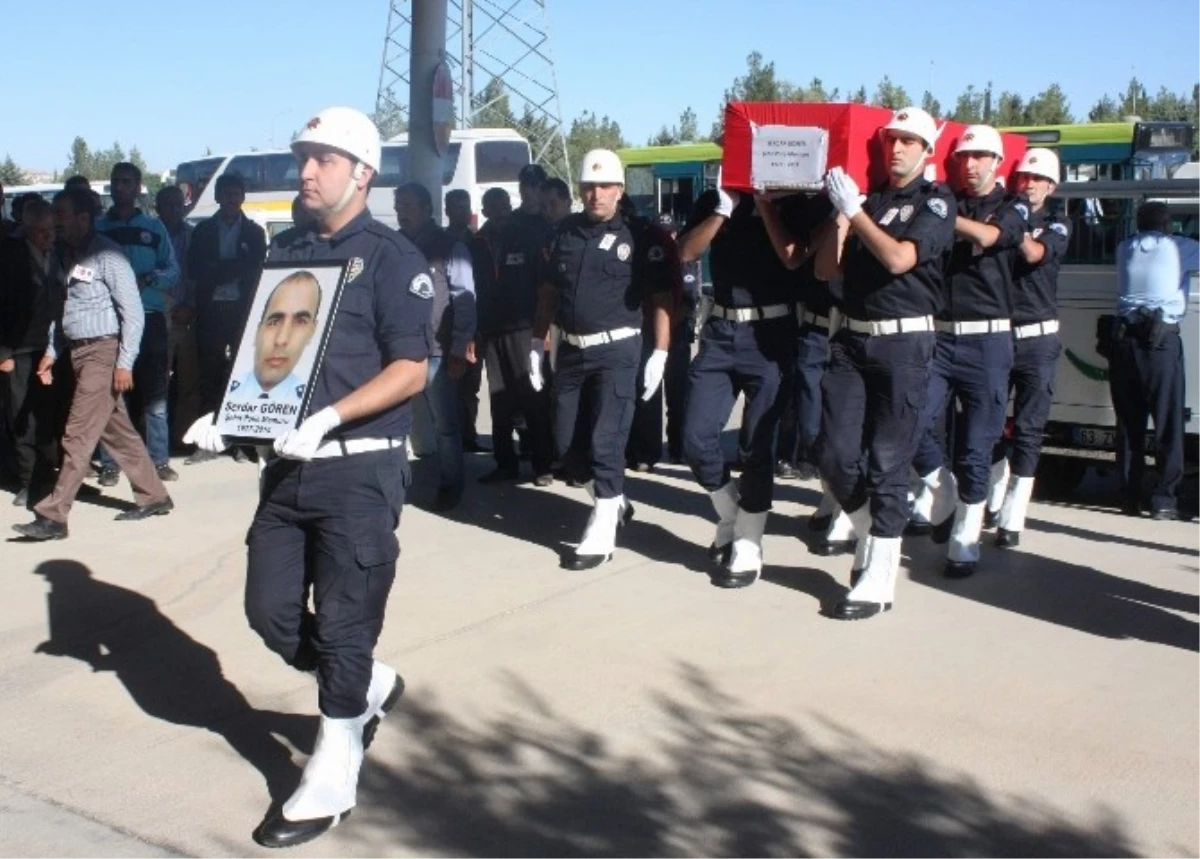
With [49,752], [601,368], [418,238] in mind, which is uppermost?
[418,238]

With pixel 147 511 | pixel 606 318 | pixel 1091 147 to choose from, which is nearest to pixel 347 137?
pixel 606 318

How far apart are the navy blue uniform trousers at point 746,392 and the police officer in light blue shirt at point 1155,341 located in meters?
2.75

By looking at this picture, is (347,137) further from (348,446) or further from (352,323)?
(348,446)

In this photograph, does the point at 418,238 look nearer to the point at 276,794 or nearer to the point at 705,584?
the point at 705,584

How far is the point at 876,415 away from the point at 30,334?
5110mm

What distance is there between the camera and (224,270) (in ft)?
34.4

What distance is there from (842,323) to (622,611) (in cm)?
159

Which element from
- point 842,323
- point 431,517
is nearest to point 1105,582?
point 842,323

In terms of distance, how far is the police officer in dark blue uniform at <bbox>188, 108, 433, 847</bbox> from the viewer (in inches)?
170

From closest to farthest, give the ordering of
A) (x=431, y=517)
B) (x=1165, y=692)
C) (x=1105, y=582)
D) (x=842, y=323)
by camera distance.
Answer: (x=1165, y=692) → (x=842, y=323) → (x=1105, y=582) → (x=431, y=517)

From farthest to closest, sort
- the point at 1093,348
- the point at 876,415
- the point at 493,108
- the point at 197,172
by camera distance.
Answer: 1. the point at 493,108
2. the point at 197,172
3. the point at 1093,348
4. the point at 876,415

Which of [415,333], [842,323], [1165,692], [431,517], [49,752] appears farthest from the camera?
[431,517]

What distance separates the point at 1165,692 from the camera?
17.6 feet

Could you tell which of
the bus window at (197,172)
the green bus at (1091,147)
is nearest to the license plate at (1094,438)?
the green bus at (1091,147)
